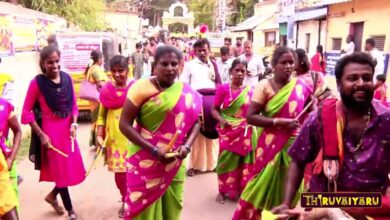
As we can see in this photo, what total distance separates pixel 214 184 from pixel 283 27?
55.9 ft

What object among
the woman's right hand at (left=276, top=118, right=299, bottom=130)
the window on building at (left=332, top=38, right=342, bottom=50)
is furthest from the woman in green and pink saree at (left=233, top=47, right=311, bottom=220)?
the window on building at (left=332, top=38, right=342, bottom=50)

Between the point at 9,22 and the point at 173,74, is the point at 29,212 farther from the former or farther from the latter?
the point at 9,22

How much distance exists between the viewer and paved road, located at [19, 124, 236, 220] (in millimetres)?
4516

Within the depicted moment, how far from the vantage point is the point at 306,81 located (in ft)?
11.4

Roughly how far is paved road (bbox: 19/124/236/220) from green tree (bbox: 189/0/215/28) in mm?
49316

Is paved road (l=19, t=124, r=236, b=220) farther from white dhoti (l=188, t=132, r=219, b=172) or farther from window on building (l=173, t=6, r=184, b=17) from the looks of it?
window on building (l=173, t=6, r=184, b=17)

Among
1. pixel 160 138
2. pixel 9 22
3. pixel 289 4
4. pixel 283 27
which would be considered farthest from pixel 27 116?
pixel 283 27

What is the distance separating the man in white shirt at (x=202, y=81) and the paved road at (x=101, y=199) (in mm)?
245

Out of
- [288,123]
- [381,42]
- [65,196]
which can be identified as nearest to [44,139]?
[65,196]

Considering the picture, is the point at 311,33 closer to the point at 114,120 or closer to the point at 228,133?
the point at 228,133

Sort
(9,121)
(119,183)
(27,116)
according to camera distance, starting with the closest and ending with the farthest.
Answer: (9,121)
(27,116)
(119,183)

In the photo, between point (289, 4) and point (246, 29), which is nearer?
point (289, 4)

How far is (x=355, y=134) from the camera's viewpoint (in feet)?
6.49

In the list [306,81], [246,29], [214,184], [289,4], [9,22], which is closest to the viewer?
[306,81]
